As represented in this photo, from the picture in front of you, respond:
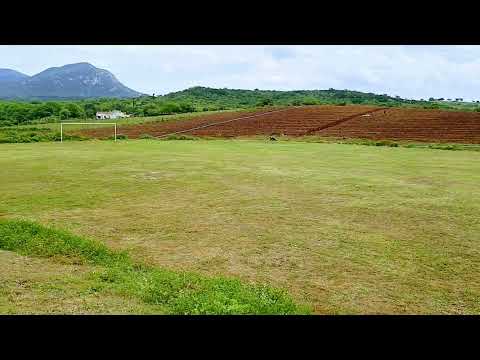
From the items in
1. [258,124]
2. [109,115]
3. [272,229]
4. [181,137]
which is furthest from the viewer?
[109,115]

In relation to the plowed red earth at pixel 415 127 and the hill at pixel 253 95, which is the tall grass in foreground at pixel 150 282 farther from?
the hill at pixel 253 95

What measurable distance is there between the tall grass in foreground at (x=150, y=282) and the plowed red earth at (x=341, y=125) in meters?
38.3

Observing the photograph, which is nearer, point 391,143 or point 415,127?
point 391,143

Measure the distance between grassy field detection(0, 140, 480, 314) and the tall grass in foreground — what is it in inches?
10.0

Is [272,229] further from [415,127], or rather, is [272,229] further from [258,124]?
[258,124]

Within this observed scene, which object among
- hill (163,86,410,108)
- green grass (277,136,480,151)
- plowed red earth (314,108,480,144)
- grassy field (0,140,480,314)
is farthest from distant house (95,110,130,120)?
grassy field (0,140,480,314)

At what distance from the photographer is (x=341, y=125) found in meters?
51.0

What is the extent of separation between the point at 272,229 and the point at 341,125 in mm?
42335

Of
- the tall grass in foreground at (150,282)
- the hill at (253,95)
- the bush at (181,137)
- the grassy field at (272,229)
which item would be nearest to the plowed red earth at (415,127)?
the bush at (181,137)

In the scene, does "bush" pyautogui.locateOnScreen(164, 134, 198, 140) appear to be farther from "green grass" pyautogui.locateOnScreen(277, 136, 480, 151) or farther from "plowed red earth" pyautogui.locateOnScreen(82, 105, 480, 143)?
"green grass" pyautogui.locateOnScreen(277, 136, 480, 151)

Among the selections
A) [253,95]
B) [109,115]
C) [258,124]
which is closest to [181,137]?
[258,124]

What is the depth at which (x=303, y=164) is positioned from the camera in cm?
2445
